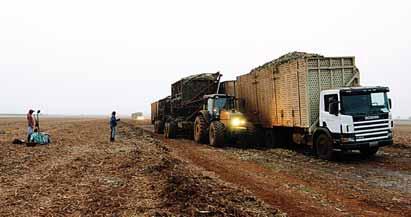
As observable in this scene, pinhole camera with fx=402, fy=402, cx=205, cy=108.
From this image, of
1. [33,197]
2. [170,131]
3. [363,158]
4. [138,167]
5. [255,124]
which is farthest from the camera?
[170,131]

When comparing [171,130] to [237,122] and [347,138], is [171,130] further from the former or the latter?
Answer: [347,138]

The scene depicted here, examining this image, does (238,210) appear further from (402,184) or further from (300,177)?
(402,184)

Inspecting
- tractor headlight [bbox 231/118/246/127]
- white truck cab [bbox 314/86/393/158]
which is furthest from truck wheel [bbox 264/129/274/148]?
white truck cab [bbox 314/86/393/158]

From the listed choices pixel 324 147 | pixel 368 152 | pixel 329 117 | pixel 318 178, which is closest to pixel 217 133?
pixel 324 147

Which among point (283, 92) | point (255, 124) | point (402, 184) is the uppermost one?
point (283, 92)

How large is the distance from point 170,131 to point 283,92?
38.5 ft

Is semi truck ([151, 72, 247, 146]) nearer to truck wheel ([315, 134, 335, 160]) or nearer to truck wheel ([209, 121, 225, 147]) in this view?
truck wheel ([209, 121, 225, 147])

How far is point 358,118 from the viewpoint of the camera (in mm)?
15250

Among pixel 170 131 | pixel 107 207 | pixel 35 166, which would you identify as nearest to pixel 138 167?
pixel 35 166

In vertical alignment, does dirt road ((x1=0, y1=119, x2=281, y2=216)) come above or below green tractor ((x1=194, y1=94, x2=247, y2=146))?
below

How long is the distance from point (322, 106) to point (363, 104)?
1.63 meters

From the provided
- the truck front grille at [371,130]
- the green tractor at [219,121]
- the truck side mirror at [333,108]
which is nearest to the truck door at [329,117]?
the truck side mirror at [333,108]

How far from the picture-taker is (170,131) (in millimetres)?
28984

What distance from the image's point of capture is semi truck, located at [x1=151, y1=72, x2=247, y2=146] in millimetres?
21922
